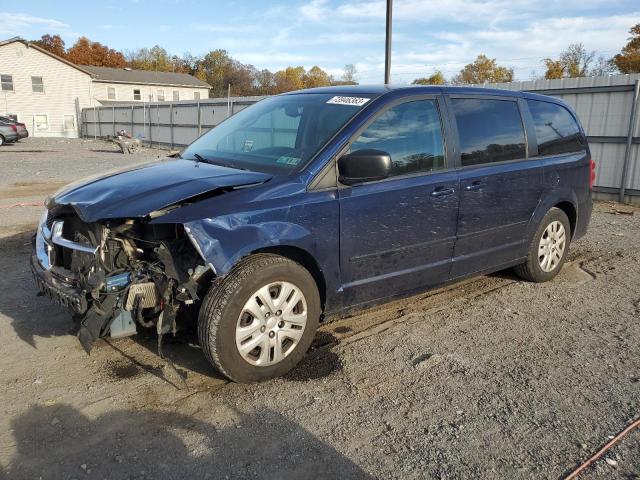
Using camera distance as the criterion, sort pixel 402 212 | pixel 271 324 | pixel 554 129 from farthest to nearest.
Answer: pixel 554 129 < pixel 402 212 < pixel 271 324

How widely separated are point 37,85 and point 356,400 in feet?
159

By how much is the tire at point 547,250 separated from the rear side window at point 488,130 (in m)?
0.83

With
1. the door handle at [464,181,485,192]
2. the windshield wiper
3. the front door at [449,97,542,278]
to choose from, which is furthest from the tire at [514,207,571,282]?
the windshield wiper

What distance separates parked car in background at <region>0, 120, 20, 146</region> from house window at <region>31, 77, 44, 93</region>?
A: 47.9ft

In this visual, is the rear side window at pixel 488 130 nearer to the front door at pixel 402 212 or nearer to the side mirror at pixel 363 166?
the front door at pixel 402 212

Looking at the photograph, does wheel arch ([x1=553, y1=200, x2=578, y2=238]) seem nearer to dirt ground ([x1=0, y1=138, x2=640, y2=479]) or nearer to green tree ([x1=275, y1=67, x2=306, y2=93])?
dirt ground ([x1=0, y1=138, x2=640, y2=479])

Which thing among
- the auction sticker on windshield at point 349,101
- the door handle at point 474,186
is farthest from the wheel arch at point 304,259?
the door handle at point 474,186

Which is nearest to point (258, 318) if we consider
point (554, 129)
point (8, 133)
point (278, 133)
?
point (278, 133)

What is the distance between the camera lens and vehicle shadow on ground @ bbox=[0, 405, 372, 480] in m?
2.57

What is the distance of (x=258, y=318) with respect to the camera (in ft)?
10.8

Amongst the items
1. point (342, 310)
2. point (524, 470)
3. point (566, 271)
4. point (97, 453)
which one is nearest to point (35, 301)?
point (97, 453)

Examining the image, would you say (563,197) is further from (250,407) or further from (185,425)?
(185,425)

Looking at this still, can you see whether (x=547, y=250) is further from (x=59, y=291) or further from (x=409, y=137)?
(x=59, y=291)

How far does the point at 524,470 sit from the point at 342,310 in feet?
5.21
